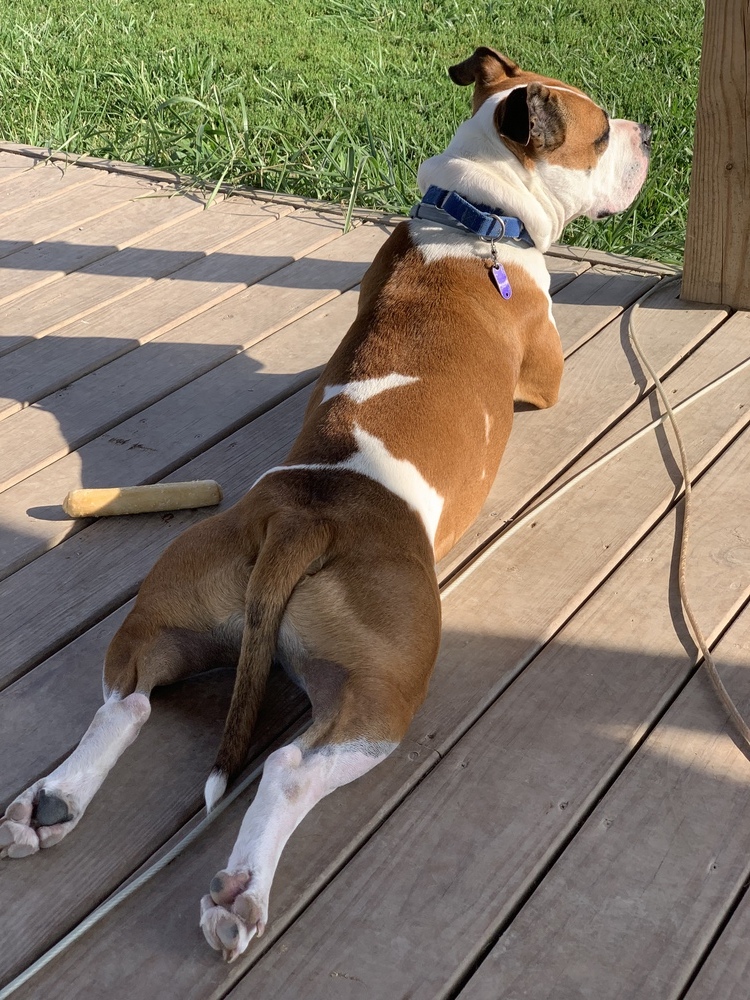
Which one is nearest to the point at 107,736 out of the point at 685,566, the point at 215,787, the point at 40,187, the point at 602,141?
the point at 215,787

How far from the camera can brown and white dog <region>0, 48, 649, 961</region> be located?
1967mm

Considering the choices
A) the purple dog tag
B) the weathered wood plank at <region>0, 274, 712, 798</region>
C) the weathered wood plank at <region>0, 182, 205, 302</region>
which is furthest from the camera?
the weathered wood plank at <region>0, 182, 205, 302</region>

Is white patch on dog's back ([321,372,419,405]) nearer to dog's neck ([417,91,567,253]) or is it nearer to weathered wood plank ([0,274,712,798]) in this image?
weathered wood plank ([0,274,712,798])

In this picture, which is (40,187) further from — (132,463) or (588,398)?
(588,398)

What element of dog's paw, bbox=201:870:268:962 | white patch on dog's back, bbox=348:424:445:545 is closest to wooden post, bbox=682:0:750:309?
white patch on dog's back, bbox=348:424:445:545

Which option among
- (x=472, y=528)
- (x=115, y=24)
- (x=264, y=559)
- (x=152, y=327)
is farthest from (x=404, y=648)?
(x=115, y=24)

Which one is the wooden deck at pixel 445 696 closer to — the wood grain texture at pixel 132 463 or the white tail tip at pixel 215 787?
the wood grain texture at pixel 132 463

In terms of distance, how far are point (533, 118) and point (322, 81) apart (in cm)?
344

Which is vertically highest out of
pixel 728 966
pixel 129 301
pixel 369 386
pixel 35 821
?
pixel 369 386

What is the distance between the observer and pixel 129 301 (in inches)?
159

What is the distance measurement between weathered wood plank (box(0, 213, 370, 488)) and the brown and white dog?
90 cm

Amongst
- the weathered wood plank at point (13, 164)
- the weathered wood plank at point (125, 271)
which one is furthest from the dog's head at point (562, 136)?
the weathered wood plank at point (13, 164)

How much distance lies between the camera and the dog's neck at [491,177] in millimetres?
3068

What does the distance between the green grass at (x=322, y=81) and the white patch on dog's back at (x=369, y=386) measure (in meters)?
2.21
